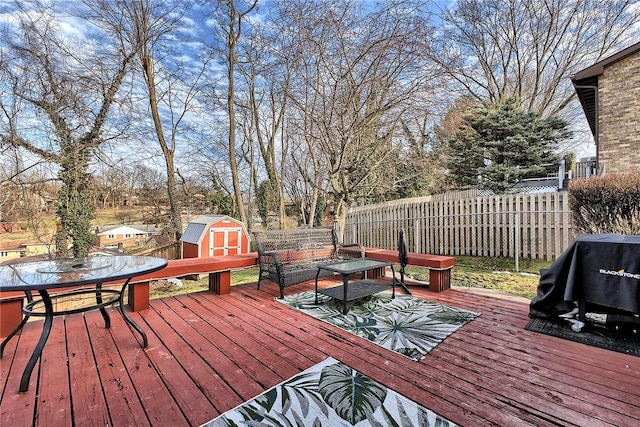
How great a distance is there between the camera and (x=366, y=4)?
15.6ft

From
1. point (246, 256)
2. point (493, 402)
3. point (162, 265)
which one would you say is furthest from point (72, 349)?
point (493, 402)

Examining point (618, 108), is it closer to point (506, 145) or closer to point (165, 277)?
point (506, 145)

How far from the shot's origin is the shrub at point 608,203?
411 centimetres

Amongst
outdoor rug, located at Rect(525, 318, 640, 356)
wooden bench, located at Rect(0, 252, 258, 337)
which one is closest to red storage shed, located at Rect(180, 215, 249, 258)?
wooden bench, located at Rect(0, 252, 258, 337)

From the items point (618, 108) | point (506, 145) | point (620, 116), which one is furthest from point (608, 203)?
point (506, 145)

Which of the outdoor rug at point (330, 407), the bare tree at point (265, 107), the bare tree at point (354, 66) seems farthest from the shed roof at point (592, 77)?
the outdoor rug at point (330, 407)

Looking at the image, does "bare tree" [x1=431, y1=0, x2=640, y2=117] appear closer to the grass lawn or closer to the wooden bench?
the grass lawn

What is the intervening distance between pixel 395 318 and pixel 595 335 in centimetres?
172

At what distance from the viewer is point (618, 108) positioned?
771 cm

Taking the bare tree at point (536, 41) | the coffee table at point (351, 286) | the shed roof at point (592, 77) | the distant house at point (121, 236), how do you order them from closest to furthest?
the coffee table at point (351, 286) < the shed roof at point (592, 77) < the distant house at point (121, 236) < the bare tree at point (536, 41)

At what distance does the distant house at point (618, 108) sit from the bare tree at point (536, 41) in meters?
4.75

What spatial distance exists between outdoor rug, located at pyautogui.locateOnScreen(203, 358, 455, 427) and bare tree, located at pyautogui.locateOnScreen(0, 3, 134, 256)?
8.17m

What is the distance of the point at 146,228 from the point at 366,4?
38.0 ft

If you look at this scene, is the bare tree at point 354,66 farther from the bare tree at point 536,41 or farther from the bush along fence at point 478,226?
the bare tree at point 536,41
